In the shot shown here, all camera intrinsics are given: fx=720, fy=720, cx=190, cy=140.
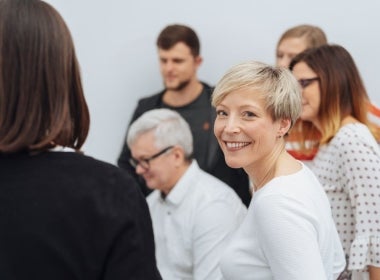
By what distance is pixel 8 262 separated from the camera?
3.83 ft

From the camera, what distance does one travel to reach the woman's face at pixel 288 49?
3254 millimetres

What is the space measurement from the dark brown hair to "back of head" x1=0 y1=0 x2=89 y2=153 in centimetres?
145

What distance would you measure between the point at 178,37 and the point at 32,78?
99.3 inches

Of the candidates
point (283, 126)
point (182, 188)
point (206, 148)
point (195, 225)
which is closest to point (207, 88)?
point (206, 148)

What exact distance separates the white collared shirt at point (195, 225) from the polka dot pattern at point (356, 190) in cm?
39

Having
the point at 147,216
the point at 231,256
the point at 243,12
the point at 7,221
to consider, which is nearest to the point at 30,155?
the point at 7,221

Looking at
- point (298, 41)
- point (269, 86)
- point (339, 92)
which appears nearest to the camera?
point (269, 86)

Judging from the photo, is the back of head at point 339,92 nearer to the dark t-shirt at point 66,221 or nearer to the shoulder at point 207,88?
the shoulder at point 207,88

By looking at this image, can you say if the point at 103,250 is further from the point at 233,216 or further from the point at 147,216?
the point at 233,216

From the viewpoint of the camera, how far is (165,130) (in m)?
2.81

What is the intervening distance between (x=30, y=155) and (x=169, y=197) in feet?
5.02

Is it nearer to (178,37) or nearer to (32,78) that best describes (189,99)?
(178,37)

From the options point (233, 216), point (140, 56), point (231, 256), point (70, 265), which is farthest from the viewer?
point (140, 56)

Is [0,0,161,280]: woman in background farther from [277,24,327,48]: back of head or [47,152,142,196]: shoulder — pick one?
[277,24,327,48]: back of head
